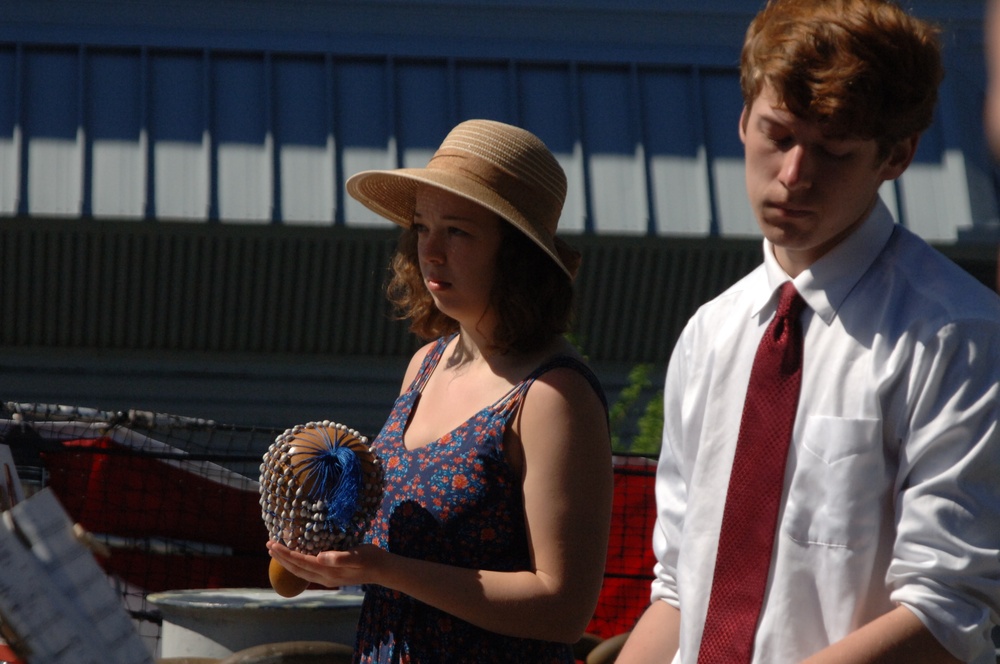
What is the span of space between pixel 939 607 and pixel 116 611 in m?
1.16

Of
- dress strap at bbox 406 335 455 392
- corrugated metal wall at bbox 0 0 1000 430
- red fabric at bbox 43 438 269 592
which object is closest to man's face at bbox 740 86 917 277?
dress strap at bbox 406 335 455 392

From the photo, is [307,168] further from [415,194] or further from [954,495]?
[954,495]

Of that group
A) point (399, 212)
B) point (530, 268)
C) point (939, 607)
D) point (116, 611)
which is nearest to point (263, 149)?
point (399, 212)

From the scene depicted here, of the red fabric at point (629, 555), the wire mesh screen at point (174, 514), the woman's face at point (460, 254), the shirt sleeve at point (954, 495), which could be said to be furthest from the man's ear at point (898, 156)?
the red fabric at point (629, 555)

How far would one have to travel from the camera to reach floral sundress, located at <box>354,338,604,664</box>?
206 cm

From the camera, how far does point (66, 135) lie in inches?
224

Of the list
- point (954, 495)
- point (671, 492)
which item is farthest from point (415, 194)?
point (954, 495)

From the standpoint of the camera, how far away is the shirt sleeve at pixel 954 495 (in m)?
1.36

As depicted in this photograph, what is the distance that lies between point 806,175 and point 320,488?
39.2 inches

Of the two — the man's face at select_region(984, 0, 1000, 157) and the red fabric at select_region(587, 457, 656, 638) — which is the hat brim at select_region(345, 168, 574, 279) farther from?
the red fabric at select_region(587, 457, 656, 638)

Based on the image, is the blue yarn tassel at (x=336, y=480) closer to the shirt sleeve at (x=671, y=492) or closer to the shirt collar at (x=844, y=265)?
the shirt sleeve at (x=671, y=492)

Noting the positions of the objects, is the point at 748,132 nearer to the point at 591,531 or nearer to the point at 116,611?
the point at 591,531

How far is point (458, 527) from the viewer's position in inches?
81.4

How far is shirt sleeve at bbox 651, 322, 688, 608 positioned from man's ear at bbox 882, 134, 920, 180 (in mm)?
394
